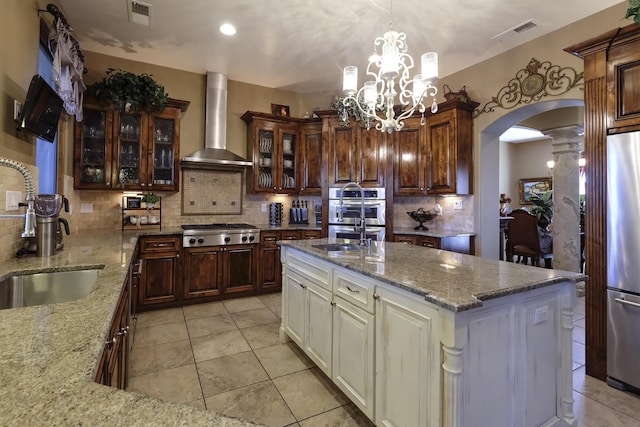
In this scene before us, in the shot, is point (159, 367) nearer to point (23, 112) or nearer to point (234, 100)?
point (23, 112)

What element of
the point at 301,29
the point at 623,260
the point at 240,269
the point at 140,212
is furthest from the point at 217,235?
the point at 623,260

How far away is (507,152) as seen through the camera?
9.84 metres

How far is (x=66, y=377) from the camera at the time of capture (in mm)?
683

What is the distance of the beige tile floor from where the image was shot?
6.48 feet

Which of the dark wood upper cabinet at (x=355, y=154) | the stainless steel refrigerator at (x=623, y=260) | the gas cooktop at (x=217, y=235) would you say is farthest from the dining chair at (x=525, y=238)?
the gas cooktop at (x=217, y=235)

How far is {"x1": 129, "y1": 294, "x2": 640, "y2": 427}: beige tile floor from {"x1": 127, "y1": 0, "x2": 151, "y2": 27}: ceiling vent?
309 centimetres

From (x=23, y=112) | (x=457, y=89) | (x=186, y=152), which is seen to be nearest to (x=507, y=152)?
(x=457, y=89)

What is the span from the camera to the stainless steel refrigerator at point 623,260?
2.19 meters

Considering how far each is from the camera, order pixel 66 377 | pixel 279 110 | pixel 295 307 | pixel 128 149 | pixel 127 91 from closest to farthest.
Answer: pixel 66 377
pixel 295 307
pixel 127 91
pixel 128 149
pixel 279 110

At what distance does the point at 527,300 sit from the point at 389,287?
2.15 ft

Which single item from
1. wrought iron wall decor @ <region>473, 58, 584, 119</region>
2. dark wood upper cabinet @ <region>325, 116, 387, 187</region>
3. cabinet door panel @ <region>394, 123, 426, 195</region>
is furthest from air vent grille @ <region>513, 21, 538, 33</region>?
dark wood upper cabinet @ <region>325, 116, 387, 187</region>

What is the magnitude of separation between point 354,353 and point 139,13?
359cm

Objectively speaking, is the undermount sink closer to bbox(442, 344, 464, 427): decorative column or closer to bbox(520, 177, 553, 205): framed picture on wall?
bbox(442, 344, 464, 427): decorative column

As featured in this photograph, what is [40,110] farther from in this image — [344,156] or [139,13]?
[344,156]
